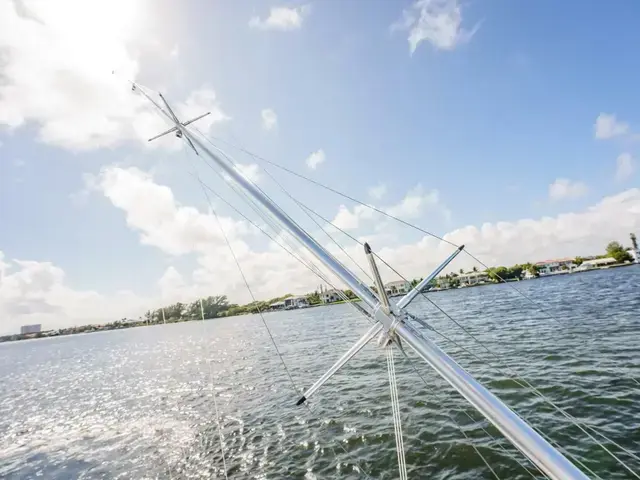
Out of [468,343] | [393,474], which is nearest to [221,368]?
[468,343]

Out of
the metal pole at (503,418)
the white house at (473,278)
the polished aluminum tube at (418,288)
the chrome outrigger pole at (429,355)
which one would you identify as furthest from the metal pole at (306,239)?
the white house at (473,278)

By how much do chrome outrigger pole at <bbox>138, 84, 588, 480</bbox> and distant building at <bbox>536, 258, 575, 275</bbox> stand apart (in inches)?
7867

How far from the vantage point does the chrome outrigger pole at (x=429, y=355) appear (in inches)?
125

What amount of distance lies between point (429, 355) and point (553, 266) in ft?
687

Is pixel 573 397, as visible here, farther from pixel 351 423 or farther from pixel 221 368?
pixel 221 368

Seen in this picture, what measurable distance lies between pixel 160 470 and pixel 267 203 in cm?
1347

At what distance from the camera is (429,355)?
169 inches

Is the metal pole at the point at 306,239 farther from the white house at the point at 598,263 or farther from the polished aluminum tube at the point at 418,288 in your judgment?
the white house at the point at 598,263

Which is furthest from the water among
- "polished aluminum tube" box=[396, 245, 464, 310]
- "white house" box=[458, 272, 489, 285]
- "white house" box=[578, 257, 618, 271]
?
"white house" box=[458, 272, 489, 285]

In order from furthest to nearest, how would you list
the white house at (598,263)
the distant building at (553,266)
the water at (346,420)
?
the distant building at (553,266)
the white house at (598,263)
the water at (346,420)

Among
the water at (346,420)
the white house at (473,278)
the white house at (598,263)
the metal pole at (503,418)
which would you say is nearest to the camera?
the metal pole at (503,418)

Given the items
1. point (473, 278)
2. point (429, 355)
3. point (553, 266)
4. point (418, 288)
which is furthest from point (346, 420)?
point (553, 266)

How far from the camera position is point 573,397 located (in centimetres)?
1403

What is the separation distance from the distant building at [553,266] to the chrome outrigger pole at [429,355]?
199823 mm
